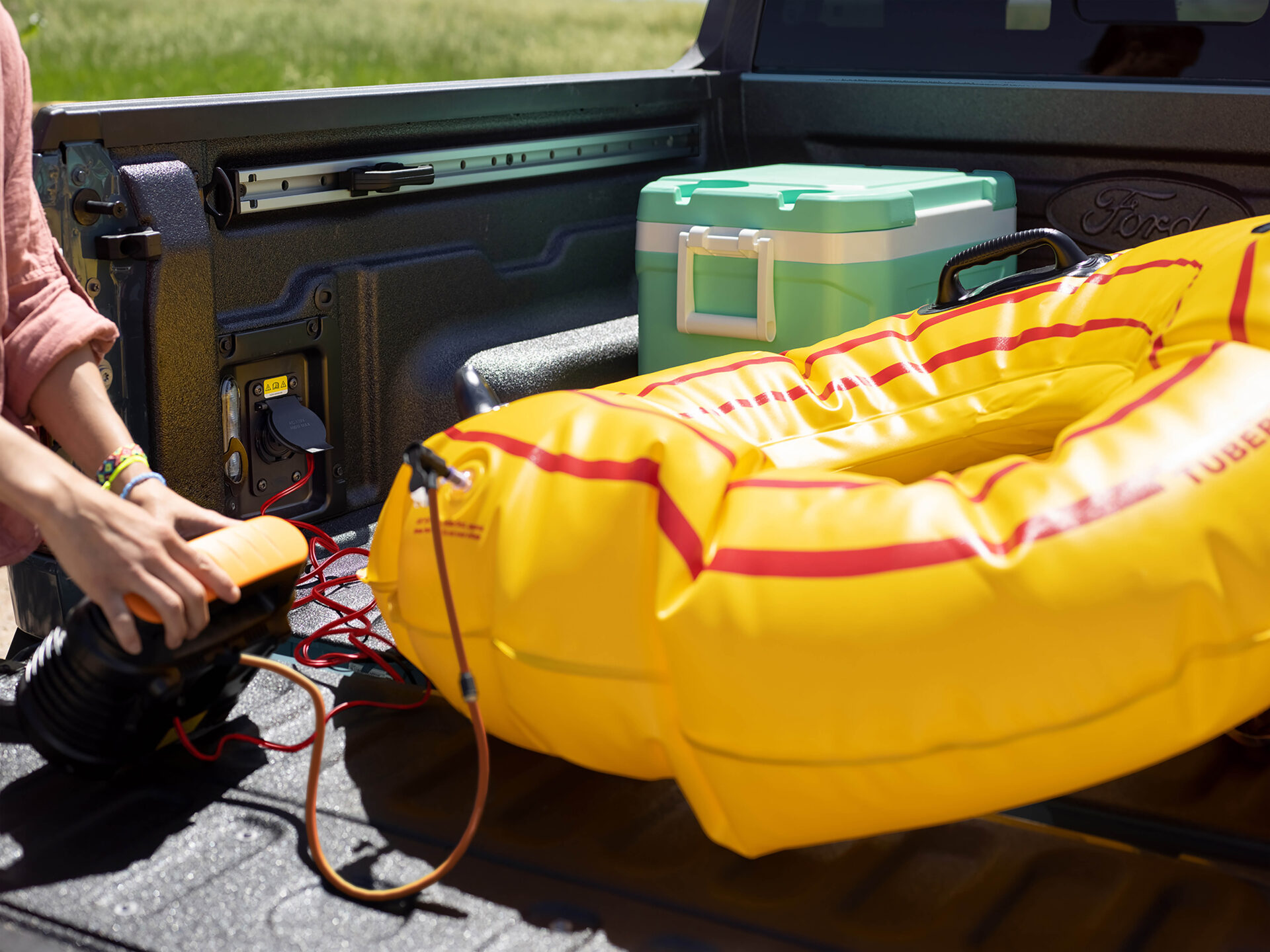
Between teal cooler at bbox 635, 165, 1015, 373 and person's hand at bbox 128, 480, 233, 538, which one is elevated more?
teal cooler at bbox 635, 165, 1015, 373

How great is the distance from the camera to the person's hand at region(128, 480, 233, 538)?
1.31 m

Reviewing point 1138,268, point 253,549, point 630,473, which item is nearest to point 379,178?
point 253,549

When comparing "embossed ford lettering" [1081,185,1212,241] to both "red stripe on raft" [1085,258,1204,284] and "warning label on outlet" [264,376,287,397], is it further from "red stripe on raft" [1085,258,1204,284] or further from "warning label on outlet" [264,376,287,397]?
"warning label on outlet" [264,376,287,397]

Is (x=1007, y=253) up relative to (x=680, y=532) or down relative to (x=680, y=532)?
up

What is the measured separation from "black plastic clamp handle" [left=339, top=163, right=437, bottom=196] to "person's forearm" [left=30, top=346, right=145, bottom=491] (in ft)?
1.96

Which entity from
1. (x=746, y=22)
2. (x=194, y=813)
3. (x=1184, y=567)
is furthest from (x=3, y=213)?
(x=746, y=22)

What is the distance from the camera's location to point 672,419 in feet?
4.14

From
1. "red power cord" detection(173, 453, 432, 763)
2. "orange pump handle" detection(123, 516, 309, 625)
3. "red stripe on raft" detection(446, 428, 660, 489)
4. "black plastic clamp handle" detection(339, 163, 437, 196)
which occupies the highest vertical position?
"black plastic clamp handle" detection(339, 163, 437, 196)

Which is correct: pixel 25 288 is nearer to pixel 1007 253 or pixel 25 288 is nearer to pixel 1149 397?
pixel 1149 397

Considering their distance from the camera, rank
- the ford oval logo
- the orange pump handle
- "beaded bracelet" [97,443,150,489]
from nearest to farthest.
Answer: the orange pump handle → "beaded bracelet" [97,443,150,489] → the ford oval logo

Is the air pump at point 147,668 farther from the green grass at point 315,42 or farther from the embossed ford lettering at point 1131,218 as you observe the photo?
the green grass at point 315,42

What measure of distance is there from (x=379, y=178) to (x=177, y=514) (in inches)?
29.9

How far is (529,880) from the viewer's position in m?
1.18

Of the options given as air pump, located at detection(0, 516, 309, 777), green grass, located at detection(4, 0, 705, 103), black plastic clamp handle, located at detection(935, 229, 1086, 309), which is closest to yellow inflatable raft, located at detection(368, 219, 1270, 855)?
air pump, located at detection(0, 516, 309, 777)
